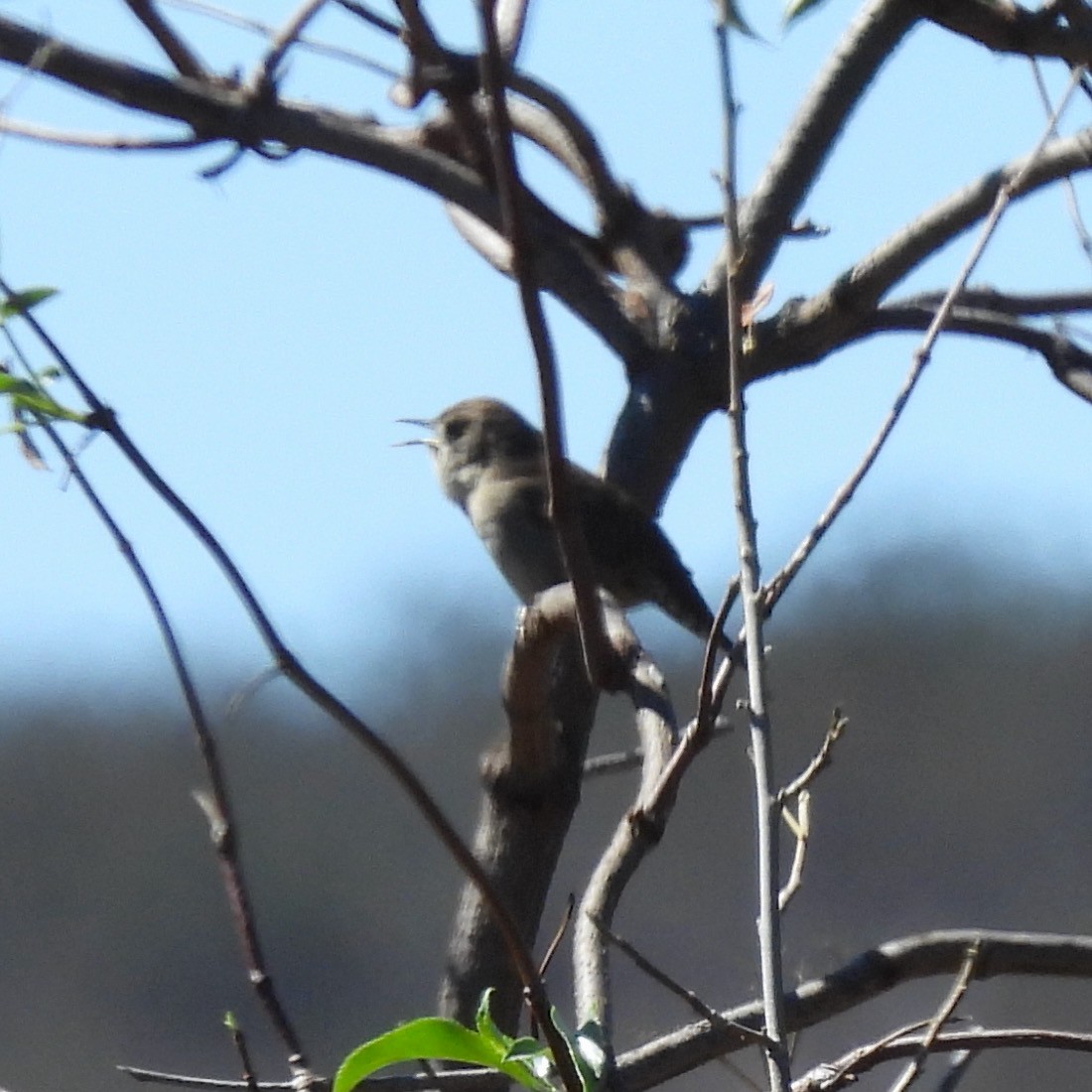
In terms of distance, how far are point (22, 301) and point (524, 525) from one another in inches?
123

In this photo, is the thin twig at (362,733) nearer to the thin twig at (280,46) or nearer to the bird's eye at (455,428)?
the thin twig at (280,46)

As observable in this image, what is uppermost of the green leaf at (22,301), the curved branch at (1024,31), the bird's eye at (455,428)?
the bird's eye at (455,428)

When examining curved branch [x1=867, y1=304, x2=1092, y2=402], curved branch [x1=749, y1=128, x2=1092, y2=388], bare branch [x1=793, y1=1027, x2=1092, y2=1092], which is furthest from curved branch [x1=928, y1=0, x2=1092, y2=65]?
bare branch [x1=793, y1=1027, x2=1092, y2=1092]

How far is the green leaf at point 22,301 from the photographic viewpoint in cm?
119

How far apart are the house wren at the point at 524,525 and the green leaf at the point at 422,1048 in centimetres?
233

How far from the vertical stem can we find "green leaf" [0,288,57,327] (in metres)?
0.48

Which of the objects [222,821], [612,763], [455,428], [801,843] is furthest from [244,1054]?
[455,428]

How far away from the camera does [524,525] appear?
14.3 feet

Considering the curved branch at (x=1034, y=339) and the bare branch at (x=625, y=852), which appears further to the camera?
the curved branch at (x=1034, y=339)

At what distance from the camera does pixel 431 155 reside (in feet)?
8.76

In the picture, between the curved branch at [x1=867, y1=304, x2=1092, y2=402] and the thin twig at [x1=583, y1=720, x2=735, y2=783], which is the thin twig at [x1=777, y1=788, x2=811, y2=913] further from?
the curved branch at [x1=867, y1=304, x2=1092, y2=402]

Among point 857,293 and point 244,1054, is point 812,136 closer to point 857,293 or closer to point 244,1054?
point 857,293

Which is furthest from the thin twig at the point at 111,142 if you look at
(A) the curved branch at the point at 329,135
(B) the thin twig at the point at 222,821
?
(B) the thin twig at the point at 222,821

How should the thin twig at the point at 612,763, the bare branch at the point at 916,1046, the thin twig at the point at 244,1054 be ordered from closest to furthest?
the thin twig at the point at 244,1054
the bare branch at the point at 916,1046
the thin twig at the point at 612,763
